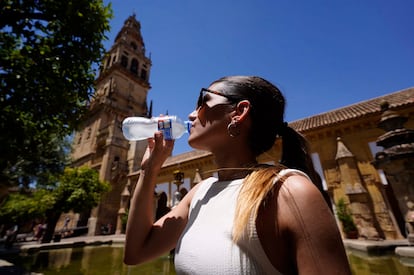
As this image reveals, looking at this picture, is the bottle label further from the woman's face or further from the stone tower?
the stone tower

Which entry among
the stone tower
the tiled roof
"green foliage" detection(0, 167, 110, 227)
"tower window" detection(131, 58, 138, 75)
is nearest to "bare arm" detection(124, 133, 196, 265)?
the tiled roof

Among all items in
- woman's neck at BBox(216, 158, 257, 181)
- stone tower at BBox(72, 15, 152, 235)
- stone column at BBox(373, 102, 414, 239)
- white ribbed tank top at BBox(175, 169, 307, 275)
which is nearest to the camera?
white ribbed tank top at BBox(175, 169, 307, 275)

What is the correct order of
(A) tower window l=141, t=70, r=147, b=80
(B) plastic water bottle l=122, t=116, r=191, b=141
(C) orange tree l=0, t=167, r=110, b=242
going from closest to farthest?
(B) plastic water bottle l=122, t=116, r=191, b=141
(C) orange tree l=0, t=167, r=110, b=242
(A) tower window l=141, t=70, r=147, b=80

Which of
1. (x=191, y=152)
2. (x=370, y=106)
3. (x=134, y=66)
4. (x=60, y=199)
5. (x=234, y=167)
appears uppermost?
(x=134, y=66)

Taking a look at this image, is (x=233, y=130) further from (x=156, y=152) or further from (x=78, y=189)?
(x=78, y=189)

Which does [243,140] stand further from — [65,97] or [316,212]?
[65,97]

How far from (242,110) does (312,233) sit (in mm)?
744

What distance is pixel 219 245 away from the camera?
0.80 metres

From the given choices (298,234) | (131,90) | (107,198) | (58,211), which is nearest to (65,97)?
(298,234)

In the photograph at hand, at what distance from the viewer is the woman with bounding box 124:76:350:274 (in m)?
0.69

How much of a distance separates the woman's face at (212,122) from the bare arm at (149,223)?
0.86ft

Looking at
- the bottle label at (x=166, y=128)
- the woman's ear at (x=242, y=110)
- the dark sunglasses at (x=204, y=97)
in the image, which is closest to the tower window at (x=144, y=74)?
the bottle label at (x=166, y=128)

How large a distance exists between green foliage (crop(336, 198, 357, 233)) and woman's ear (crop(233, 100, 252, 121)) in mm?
10878

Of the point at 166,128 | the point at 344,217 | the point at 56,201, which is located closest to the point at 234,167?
the point at 166,128
